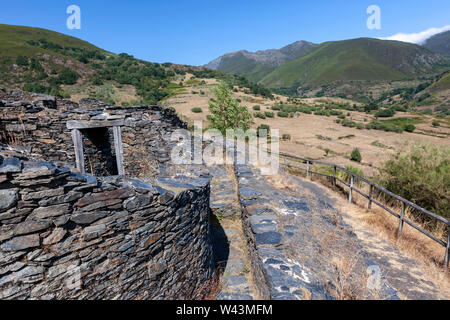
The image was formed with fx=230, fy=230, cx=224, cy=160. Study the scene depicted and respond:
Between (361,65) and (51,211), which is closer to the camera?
(51,211)

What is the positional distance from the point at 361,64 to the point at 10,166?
180 m

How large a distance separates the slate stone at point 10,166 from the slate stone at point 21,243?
62 cm

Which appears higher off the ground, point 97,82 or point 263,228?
point 97,82

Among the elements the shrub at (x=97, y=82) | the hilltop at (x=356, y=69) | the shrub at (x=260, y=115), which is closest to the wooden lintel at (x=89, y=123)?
the shrub at (x=260, y=115)

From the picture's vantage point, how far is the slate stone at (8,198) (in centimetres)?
196

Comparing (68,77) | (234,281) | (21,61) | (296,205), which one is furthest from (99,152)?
(21,61)

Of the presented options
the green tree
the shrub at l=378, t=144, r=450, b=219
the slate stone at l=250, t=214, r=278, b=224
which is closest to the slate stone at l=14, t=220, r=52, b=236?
the slate stone at l=250, t=214, r=278, b=224

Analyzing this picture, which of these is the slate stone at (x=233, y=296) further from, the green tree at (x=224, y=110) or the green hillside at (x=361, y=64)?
the green hillside at (x=361, y=64)

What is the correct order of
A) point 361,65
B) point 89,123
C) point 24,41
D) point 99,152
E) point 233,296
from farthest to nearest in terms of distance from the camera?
point 361,65 → point 24,41 → point 99,152 → point 89,123 → point 233,296

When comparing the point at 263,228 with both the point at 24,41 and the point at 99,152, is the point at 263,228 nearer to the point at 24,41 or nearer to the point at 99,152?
the point at 99,152

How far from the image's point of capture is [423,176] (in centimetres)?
700

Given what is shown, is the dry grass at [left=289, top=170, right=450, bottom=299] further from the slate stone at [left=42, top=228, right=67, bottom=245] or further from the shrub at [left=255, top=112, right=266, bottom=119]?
the shrub at [left=255, top=112, right=266, bottom=119]

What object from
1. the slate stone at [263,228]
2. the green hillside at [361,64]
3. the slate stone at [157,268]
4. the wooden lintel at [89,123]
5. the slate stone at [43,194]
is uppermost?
the green hillside at [361,64]
